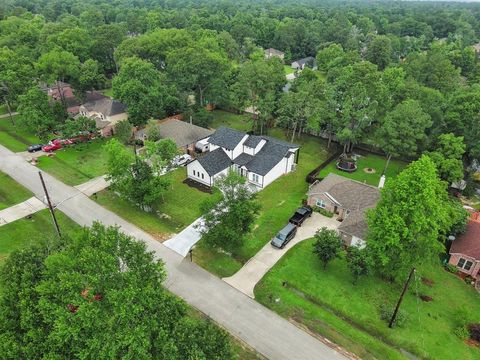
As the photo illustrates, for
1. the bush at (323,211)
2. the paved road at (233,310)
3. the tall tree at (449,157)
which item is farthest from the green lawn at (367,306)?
the tall tree at (449,157)

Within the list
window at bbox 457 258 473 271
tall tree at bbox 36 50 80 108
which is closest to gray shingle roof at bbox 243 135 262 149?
window at bbox 457 258 473 271

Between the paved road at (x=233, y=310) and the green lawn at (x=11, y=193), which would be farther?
the green lawn at (x=11, y=193)

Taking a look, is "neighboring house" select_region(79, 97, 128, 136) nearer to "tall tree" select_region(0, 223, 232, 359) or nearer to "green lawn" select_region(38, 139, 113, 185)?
"green lawn" select_region(38, 139, 113, 185)

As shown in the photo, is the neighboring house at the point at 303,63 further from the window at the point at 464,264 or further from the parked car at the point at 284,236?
the window at the point at 464,264

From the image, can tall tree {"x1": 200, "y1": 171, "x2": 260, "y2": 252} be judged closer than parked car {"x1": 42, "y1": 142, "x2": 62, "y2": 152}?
Yes

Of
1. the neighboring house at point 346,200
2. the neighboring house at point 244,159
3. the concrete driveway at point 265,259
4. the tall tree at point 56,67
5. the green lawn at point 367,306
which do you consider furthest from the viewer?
the tall tree at point 56,67

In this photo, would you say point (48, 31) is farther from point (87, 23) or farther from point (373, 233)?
point (373, 233)
